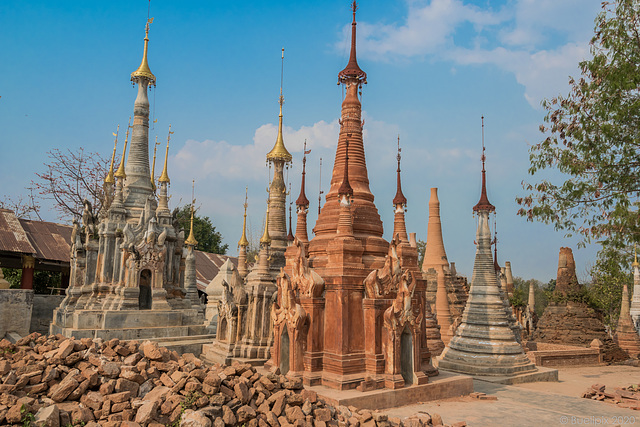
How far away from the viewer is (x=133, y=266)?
701 inches

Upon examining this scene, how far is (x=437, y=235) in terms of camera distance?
1319 inches

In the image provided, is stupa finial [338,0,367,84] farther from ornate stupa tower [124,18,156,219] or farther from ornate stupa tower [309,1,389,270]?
ornate stupa tower [124,18,156,219]

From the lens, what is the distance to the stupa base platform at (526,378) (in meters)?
14.6

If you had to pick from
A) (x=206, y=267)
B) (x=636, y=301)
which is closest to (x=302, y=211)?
(x=206, y=267)

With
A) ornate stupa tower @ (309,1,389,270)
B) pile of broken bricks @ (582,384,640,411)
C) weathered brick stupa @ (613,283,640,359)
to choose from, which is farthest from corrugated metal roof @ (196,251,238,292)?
weathered brick stupa @ (613,283,640,359)

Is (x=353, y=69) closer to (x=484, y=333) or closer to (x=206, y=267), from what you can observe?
(x=484, y=333)

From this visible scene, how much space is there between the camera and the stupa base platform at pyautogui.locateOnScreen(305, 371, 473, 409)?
32.3ft

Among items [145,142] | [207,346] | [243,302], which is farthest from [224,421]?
[145,142]

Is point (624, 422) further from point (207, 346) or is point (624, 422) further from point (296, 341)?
point (207, 346)

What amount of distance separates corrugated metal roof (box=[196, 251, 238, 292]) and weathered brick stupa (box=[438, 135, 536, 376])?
71.3 feet

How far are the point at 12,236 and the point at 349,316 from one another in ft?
54.5

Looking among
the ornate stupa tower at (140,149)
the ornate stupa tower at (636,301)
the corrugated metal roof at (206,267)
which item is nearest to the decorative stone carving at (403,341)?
the ornate stupa tower at (140,149)

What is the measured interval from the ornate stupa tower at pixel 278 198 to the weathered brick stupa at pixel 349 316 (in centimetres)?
538

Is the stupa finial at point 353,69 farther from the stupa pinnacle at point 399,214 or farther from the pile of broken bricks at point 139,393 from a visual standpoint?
the pile of broken bricks at point 139,393
